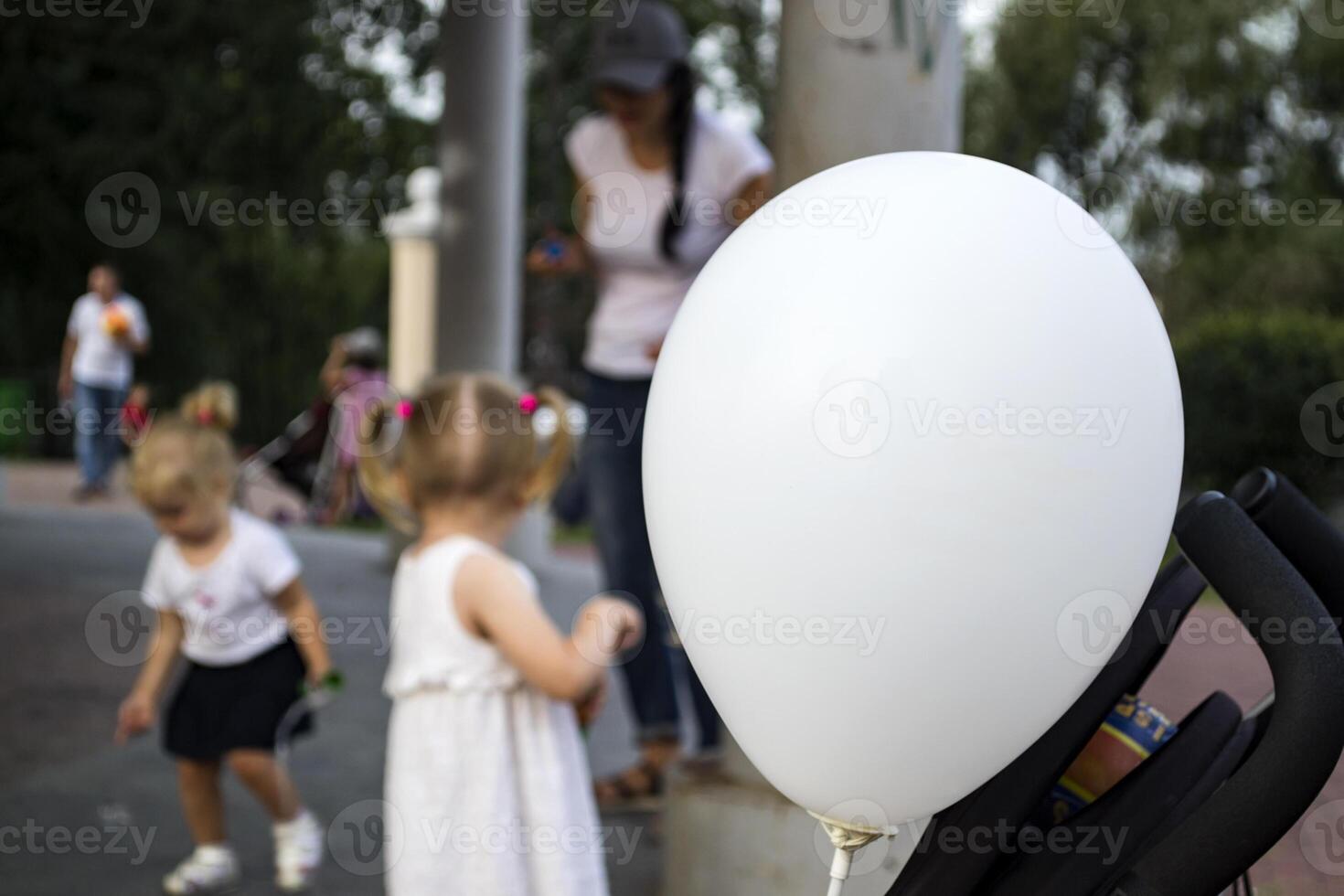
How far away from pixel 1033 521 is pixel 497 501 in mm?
1600

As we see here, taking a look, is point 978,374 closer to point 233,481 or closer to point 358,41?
point 233,481

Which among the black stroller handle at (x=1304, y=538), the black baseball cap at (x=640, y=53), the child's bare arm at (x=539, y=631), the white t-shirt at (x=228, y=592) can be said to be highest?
the black baseball cap at (x=640, y=53)

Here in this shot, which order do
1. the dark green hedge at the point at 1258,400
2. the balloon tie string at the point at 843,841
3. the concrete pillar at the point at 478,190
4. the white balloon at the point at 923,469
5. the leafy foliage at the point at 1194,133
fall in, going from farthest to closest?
1. the leafy foliage at the point at 1194,133
2. the dark green hedge at the point at 1258,400
3. the concrete pillar at the point at 478,190
4. the balloon tie string at the point at 843,841
5. the white balloon at the point at 923,469

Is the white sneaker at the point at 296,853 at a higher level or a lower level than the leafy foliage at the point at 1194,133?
lower

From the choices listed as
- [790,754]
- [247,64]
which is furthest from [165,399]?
[790,754]

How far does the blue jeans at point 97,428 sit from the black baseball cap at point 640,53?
26.7 ft

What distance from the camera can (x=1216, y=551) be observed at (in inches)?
51.4

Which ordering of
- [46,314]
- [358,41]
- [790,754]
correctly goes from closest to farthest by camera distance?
[790,754]
[358,41]
[46,314]

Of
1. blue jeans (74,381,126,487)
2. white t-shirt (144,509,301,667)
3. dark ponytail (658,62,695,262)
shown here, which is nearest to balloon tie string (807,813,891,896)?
white t-shirt (144,509,301,667)

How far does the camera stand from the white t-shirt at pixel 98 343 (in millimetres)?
Result: 10359

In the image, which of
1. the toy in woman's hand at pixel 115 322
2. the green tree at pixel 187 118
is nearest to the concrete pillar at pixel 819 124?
the green tree at pixel 187 118

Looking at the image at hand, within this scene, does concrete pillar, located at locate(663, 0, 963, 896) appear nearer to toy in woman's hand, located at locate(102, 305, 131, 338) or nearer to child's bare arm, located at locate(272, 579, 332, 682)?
child's bare arm, located at locate(272, 579, 332, 682)

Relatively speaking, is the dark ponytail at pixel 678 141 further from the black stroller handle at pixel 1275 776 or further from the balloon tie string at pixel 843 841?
the black stroller handle at pixel 1275 776

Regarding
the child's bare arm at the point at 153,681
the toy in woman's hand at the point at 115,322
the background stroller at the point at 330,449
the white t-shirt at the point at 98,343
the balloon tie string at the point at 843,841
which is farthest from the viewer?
the white t-shirt at the point at 98,343
